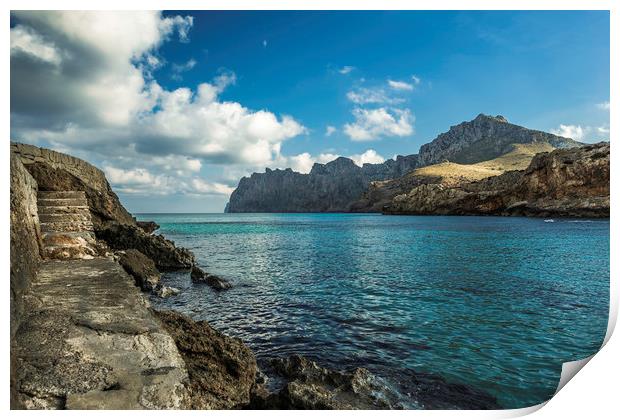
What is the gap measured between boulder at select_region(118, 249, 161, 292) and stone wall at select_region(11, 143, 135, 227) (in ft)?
10.2

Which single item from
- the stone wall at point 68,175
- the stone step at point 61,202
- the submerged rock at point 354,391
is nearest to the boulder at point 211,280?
the stone wall at point 68,175

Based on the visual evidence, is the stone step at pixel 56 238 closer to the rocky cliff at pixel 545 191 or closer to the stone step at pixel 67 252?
the stone step at pixel 67 252

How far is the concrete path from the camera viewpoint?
3.80m

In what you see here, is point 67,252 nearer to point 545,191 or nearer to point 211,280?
point 211,280

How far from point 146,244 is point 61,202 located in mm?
9434

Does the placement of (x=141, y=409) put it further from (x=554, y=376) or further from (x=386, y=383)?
(x=554, y=376)

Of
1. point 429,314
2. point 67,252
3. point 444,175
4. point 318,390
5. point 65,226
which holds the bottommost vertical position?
point 429,314

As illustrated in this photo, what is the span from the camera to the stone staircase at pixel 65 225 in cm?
963

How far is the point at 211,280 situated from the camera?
17703 mm

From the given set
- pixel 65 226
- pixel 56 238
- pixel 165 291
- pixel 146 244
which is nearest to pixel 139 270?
pixel 165 291

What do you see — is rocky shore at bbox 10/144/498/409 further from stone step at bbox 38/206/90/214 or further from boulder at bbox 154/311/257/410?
stone step at bbox 38/206/90/214


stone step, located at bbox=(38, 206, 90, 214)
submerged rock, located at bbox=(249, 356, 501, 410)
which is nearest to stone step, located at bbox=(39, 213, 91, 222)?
stone step, located at bbox=(38, 206, 90, 214)

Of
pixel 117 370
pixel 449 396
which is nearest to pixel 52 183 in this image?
pixel 117 370

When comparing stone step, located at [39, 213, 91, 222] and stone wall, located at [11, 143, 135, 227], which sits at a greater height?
stone wall, located at [11, 143, 135, 227]
